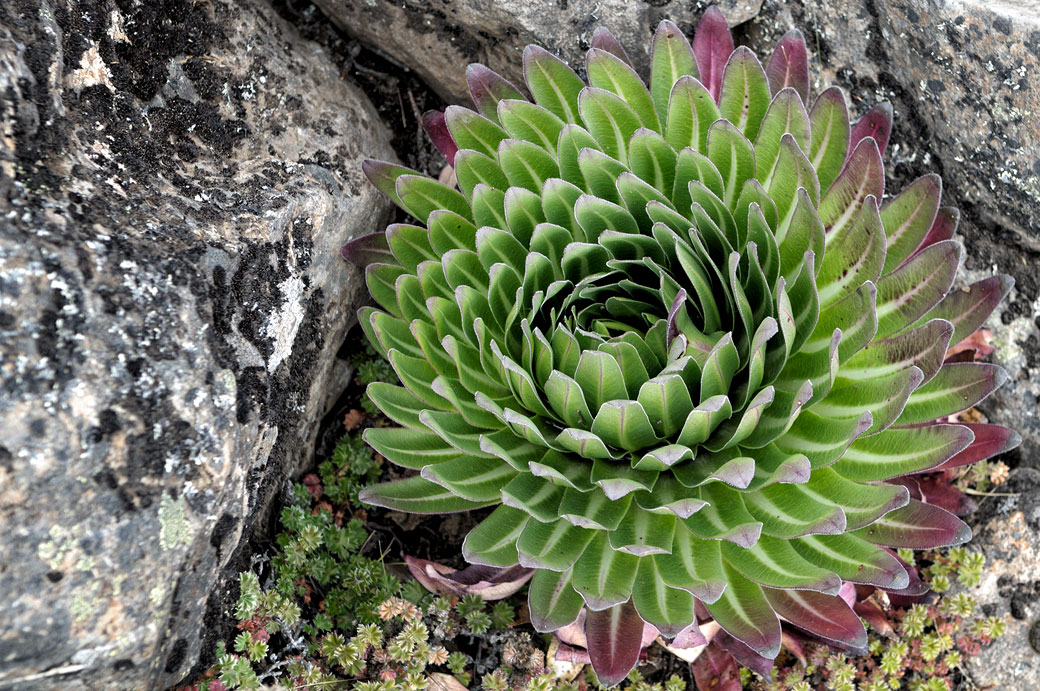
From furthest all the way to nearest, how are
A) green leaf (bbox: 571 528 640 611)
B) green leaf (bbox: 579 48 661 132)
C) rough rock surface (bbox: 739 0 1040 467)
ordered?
rough rock surface (bbox: 739 0 1040 467) < green leaf (bbox: 579 48 661 132) < green leaf (bbox: 571 528 640 611)

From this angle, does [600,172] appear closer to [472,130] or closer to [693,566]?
[472,130]

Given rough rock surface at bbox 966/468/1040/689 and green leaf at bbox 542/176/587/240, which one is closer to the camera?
green leaf at bbox 542/176/587/240

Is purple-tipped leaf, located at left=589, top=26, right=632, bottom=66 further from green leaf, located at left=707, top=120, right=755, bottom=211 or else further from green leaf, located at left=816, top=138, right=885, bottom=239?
green leaf, located at left=816, top=138, right=885, bottom=239

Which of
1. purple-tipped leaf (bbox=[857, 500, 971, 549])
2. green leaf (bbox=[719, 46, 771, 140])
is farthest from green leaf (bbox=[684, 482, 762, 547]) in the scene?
green leaf (bbox=[719, 46, 771, 140])

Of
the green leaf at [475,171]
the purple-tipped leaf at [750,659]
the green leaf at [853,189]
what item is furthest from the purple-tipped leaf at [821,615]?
the green leaf at [475,171]

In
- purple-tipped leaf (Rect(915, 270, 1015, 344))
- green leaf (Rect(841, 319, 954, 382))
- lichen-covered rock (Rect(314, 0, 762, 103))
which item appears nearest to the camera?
green leaf (Rect(841, 319, 954, 382))

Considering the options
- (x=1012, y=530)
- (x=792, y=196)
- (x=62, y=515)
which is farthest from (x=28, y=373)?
(x=1012, y=530)

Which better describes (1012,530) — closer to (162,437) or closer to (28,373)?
(162,437)

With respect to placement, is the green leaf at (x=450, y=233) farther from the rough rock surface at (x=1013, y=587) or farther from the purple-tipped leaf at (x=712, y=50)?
the rough rock surface at (x=1013, y=587)

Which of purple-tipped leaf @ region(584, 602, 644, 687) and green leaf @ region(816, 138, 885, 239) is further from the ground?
green leaf @ region(816, 138, 885, 239)
